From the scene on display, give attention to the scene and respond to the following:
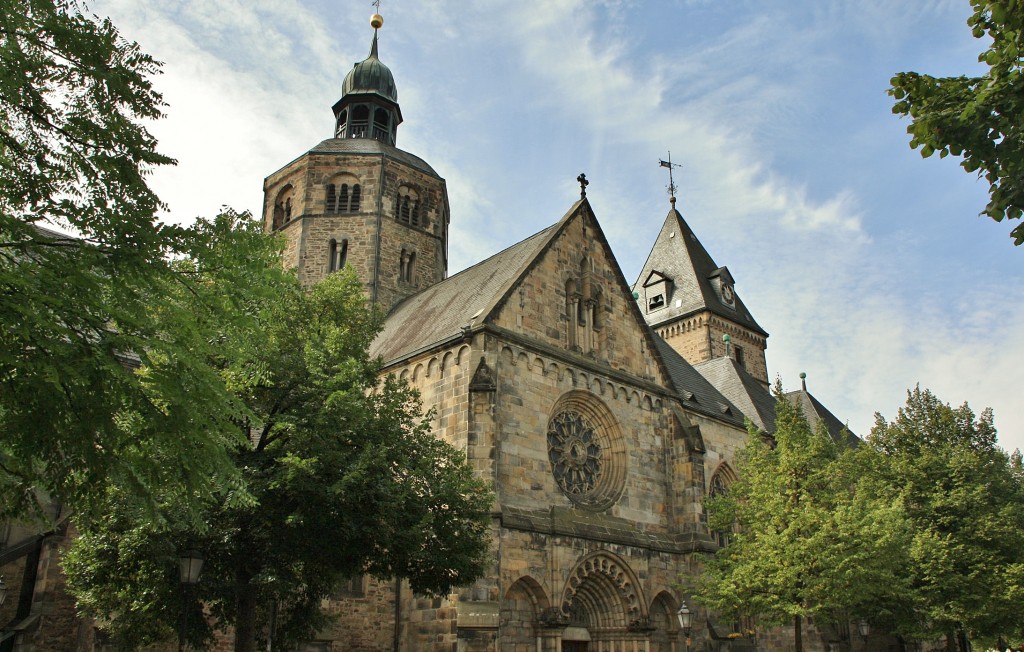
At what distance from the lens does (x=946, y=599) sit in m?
24.3

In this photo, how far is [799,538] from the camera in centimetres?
1858

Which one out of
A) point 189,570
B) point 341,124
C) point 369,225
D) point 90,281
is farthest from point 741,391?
point 90,281

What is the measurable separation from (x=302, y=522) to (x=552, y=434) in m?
9.13

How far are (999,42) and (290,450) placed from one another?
10773 mm

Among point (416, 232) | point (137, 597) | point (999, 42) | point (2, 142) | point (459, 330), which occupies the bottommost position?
point (137, 597)

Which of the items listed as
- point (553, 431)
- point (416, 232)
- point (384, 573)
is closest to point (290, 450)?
point (384, 573)

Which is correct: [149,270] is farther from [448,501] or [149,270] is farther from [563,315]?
[563,315]

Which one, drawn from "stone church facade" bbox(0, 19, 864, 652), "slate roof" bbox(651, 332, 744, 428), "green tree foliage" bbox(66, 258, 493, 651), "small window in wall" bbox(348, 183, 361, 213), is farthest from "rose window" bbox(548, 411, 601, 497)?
"small window in wall" bbox(348, 183, 361, 213)

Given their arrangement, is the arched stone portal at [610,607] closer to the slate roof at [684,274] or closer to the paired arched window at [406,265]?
the paired arched window at [406,265]

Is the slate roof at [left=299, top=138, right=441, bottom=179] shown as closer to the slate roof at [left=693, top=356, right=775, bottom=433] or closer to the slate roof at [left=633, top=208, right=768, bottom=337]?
the slate roof at [left=693, top=356, right=775, bottom=433]

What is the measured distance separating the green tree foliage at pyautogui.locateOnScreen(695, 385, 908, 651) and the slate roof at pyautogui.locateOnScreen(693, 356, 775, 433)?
386 inches

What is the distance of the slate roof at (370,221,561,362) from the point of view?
842 inches

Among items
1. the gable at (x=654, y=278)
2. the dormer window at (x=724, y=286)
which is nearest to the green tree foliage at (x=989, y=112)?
the dormer window at (x=724, y=286)

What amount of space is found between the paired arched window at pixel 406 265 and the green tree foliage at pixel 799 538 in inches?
614
